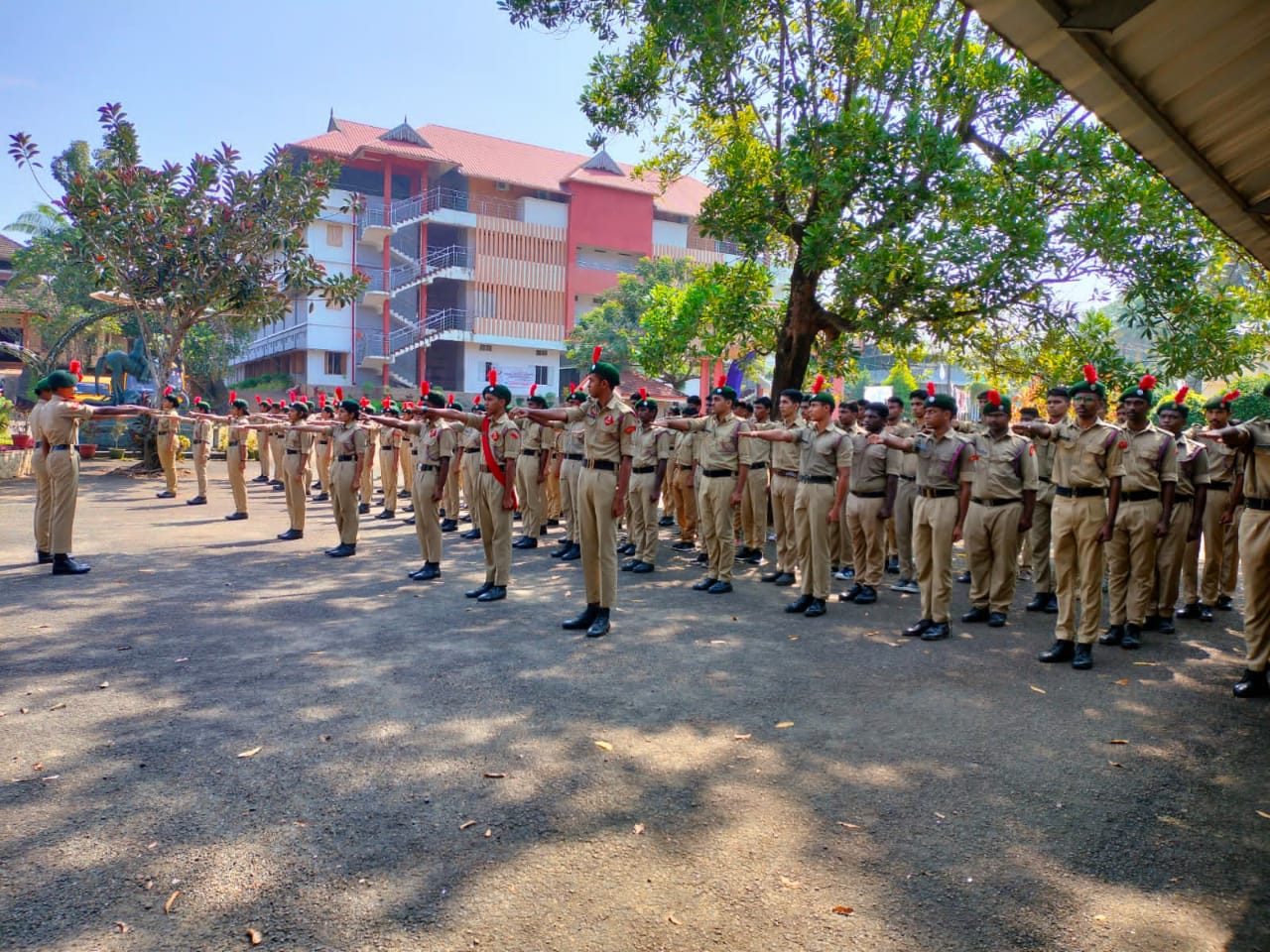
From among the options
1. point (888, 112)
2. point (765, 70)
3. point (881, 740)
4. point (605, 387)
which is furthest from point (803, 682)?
point (765, 70)

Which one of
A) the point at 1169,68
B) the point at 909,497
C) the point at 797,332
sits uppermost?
the point at 1169,68

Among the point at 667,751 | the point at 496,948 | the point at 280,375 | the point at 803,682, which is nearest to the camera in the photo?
the point at 496,948

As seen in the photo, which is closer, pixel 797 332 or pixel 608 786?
pixel 608 786

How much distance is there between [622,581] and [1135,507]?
4837mm

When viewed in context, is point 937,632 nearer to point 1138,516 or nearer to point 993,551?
point 993,551

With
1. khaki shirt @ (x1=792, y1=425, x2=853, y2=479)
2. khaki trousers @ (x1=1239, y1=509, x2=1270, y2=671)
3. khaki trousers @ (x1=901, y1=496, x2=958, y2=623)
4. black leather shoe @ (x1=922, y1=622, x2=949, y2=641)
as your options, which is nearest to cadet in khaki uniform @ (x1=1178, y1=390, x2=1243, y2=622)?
khaki trousers @ (x1=1239, y1=509, x2=1270, y2=671)

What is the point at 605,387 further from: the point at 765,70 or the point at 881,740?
the point at 765,70

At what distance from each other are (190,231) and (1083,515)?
58.2 feet

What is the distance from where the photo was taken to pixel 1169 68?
3527 mm

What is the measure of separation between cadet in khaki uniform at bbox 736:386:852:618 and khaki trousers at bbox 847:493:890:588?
91 cm

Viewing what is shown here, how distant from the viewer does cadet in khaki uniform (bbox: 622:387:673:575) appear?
33.1 ft

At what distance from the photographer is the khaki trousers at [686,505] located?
38.9 feet

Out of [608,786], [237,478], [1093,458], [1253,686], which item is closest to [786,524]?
[1093,458]

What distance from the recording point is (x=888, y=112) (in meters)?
12.2
